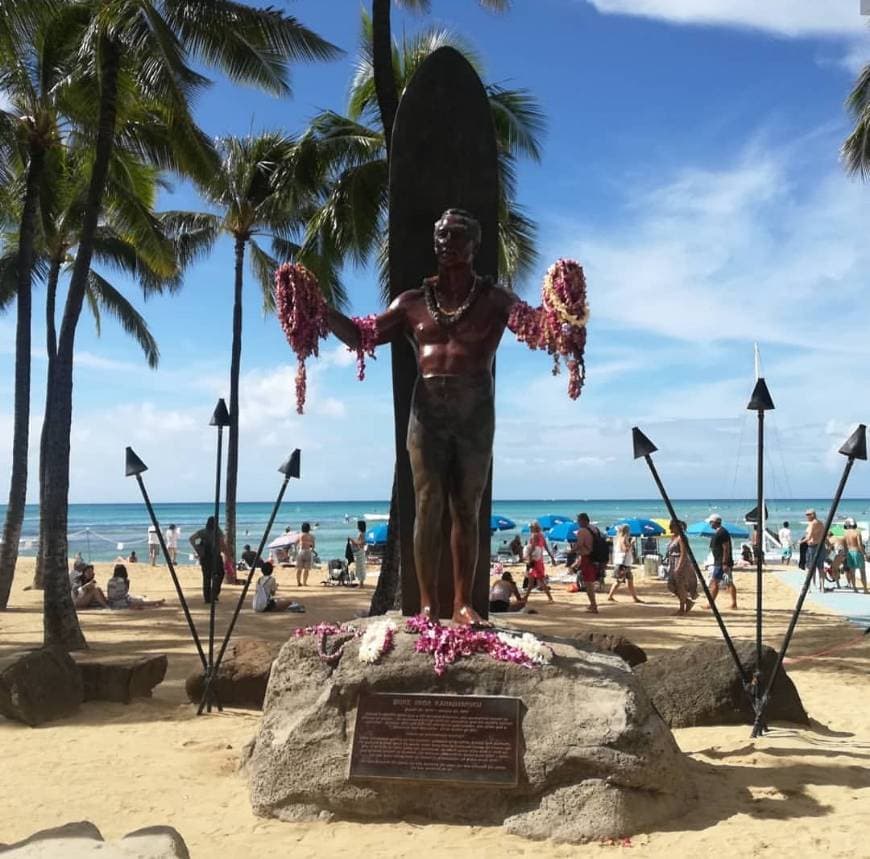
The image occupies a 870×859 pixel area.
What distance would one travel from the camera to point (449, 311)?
15.1 ft

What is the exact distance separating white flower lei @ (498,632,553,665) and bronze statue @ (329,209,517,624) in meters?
0.25

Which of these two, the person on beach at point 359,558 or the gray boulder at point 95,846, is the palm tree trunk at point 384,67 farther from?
the person on beach at point 359,558

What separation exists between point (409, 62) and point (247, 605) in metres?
9.61

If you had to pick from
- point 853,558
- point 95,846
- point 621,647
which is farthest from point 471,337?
point 853,558

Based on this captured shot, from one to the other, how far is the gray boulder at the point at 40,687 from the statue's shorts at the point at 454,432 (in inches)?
144

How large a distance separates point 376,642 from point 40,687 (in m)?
3.39

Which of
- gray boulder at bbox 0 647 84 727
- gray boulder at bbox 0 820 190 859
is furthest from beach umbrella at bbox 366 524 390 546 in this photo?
gray boulder at bbox 0 820 190 859

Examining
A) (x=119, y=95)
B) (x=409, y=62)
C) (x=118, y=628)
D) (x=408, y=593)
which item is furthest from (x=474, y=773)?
(x=409, y=62)

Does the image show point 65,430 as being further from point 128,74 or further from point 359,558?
point 359,558

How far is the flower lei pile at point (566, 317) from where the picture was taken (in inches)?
166

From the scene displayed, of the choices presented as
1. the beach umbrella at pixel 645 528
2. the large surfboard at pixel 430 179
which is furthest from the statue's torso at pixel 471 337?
the beach umbrella at pixel 645 528

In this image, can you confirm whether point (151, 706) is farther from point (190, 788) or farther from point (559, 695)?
point (559, 695)

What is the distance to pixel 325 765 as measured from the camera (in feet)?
13.6

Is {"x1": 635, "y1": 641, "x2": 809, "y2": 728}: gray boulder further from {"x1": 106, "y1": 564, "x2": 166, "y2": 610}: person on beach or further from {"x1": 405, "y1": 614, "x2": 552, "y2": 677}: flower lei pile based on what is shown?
{"x1": 106, "y1": 564, "x2": 166, "y2": 610}: person on beach
